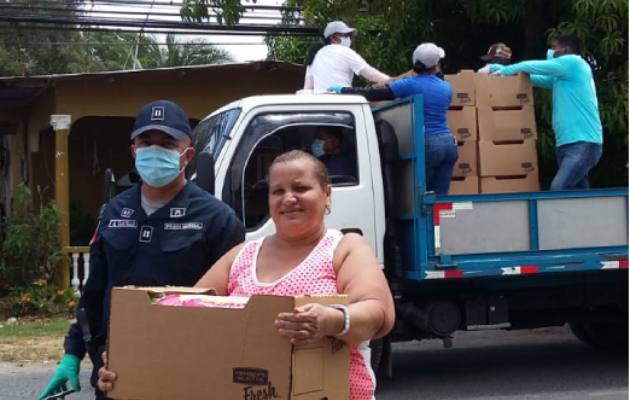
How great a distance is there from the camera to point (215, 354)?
2506 millimetres

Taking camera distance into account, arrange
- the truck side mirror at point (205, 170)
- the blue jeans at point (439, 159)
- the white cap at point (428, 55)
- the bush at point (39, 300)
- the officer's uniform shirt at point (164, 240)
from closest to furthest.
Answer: the officer's uniform shirt at point (164, 240) < the truck side mirror at point (205, 170) < the blue jeans at point (439, 159) < the white cap at point (428, 55) < the bush at point (39, 300)

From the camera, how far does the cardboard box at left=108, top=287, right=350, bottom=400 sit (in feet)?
7.91

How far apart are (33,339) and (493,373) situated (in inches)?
191

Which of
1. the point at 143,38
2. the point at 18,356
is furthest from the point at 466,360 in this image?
the point at 143,38

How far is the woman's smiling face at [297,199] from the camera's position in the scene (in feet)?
9.10

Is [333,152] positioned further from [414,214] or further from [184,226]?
[184,226]

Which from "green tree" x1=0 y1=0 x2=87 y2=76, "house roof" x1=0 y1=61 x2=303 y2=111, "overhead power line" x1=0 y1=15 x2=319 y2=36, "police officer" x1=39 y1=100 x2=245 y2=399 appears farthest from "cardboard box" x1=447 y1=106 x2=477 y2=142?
"green tree" x1=0 y1=0 x2=87 y2=76

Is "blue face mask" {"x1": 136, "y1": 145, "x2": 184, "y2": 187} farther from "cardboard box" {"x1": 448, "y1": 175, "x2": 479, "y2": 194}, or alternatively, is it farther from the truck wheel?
"cardboard box" {"x1": 448, "y1": 175, "x2": 479, "y2": 194}

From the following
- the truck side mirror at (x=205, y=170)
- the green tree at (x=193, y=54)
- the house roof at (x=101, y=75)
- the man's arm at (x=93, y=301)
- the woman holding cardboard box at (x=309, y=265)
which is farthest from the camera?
the green tree at (x=193, y=54)

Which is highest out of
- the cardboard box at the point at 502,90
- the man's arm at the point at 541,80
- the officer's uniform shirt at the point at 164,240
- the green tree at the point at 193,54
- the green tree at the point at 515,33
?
the green tree at the point at 193,54

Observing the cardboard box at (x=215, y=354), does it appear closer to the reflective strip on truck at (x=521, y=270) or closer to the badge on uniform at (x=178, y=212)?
the badge on uniform at (x=178, y=212)

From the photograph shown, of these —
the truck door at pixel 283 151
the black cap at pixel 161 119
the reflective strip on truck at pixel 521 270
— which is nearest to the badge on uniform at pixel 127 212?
the black cap at pixel 161 119

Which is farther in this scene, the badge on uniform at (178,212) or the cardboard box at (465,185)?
the cardboard box at (465,185)

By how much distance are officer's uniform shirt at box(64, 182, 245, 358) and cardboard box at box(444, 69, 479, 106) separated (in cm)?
442
